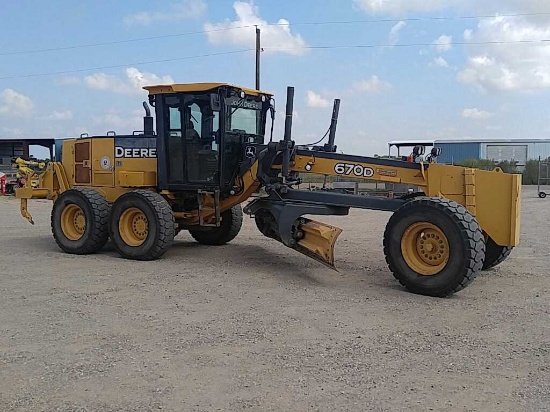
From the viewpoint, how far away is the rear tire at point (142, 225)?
10.2 m

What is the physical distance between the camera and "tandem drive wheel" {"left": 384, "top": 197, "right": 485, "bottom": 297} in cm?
758

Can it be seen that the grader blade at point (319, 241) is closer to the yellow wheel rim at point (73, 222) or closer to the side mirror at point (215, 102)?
the side mirror at point (215, 102)

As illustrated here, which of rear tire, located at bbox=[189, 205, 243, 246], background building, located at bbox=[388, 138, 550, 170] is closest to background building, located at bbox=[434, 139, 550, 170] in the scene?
background building, located at bbox=[388, 138, 550, 170]

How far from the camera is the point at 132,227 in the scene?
1077cm

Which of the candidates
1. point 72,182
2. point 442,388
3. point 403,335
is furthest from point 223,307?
point 72,182

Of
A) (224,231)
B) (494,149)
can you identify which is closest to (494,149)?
(494,149)

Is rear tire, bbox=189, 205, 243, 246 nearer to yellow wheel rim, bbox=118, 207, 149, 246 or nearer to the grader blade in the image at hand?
yellow wheel rim, bbox=118, 207, 149, 246

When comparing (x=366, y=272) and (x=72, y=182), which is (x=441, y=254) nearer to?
(x=366, y=272)

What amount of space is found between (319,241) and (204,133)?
110 inches

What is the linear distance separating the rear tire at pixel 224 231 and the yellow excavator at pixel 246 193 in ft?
0.07

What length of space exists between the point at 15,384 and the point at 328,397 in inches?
93.7

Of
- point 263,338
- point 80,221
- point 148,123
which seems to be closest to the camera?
point 263,338

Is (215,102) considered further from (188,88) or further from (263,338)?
(263,338)

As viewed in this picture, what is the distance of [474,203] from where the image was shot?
8.23 m
